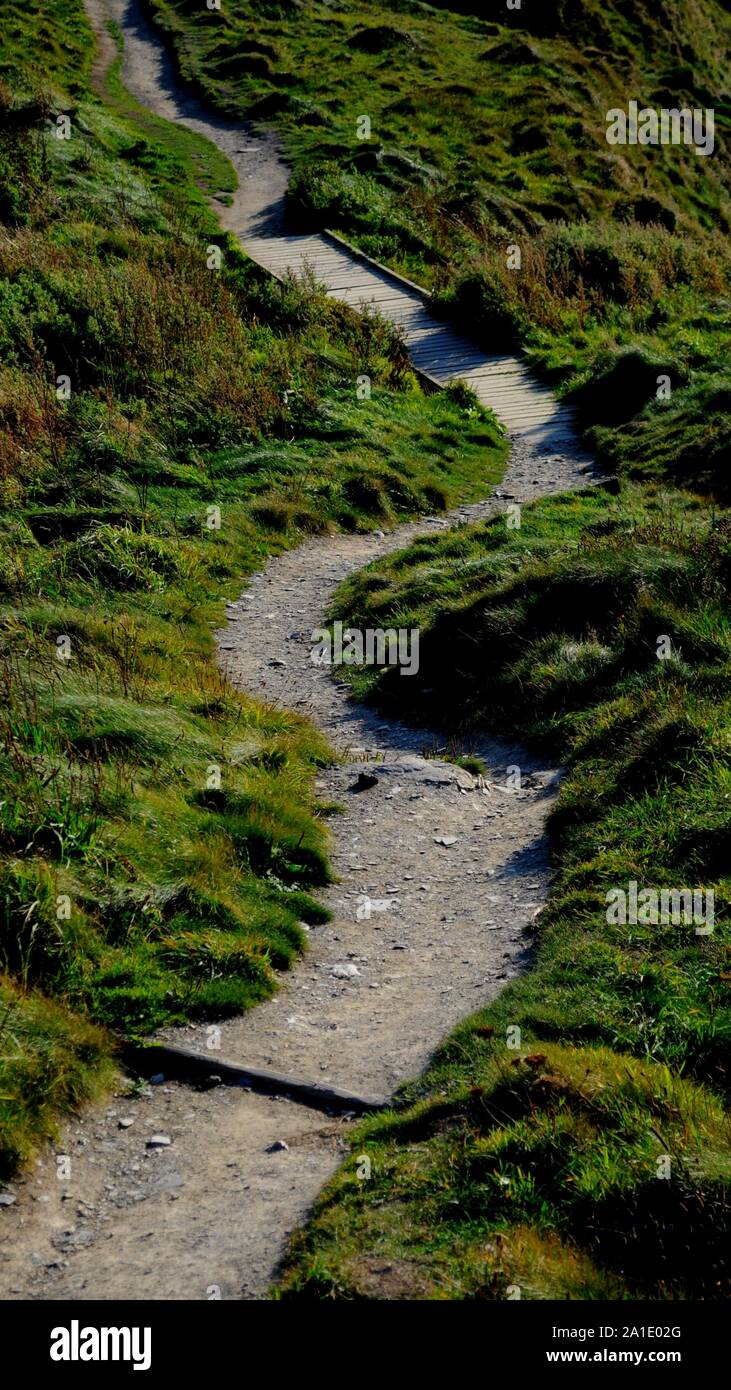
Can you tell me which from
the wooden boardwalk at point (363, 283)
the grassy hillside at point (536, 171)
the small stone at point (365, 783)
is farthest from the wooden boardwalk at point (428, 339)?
the small stone at point (365, 783)

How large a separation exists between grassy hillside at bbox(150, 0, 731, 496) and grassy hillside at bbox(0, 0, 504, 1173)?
3210 mm

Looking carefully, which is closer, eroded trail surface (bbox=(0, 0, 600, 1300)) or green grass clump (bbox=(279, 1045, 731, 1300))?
green grass clump (bbox=(279, 1045, 731, 1300))

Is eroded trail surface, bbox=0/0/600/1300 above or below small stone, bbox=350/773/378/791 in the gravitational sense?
above

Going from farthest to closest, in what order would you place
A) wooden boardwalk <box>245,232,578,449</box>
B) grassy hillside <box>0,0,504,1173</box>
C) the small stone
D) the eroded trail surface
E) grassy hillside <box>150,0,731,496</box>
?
grassy hillside <box>150,0,731,496</box> < wooden boardwalk <box>245,232,578,449</box> < the small stone < grassy hillside <box>0,0,504,1173</box> < the eroded trail surface

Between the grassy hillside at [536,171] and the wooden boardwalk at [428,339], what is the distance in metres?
0.63

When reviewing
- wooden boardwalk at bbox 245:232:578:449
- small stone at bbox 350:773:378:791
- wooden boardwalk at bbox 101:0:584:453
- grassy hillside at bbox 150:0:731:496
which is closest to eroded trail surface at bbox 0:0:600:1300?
small stone at bbox 350:773:378:791

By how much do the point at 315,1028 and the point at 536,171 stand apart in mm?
33879

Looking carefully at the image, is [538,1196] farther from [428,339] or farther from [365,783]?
[428,339]

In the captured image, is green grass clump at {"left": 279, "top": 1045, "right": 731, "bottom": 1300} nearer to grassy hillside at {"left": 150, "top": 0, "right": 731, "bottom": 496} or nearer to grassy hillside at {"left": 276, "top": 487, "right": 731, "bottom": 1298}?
grassy hillside at {"left": 276, "top": 487, "right": 731, "bottom": 1298}

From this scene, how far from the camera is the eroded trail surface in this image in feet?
18.3

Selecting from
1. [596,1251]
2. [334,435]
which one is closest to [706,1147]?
[596,1251]

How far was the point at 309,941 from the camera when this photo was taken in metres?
8.58

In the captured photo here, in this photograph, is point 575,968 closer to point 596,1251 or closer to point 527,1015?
point 527,1015

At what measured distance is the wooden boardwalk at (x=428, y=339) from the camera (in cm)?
2297
